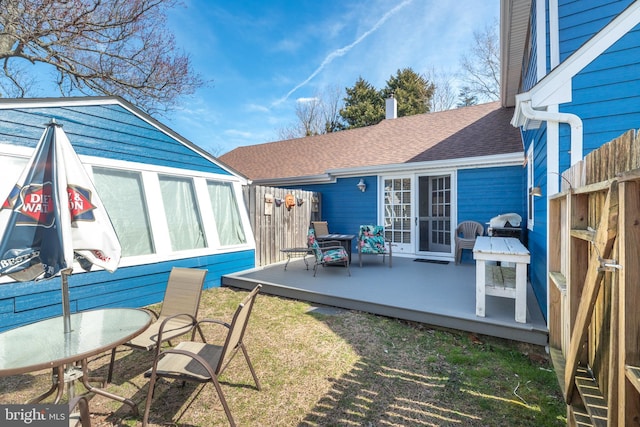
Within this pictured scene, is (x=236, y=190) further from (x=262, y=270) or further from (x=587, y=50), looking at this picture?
(x=587, y=50)

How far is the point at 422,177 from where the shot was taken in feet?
26.3

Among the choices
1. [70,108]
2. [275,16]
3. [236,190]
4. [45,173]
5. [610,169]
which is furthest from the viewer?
[275,16]

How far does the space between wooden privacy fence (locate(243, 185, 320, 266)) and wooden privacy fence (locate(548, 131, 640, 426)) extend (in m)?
5.55

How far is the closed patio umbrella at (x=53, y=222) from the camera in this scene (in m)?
1.80

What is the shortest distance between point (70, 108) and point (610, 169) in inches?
219

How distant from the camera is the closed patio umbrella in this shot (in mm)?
1797

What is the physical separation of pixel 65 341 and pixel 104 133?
345cm

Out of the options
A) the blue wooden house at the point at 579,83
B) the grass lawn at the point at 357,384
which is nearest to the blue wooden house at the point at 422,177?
the blue wooden house at the point at 579,83

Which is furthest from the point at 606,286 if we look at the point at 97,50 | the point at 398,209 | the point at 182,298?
the point at 97,50

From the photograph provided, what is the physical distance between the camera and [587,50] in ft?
9.64

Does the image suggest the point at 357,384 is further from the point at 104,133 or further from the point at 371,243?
the point at 104,133

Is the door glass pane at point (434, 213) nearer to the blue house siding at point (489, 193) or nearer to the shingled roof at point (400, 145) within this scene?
the blue house siding at point (489, 193)

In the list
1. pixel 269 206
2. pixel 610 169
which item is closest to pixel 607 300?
pixel 610 169

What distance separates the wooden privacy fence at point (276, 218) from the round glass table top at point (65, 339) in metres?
4.24
